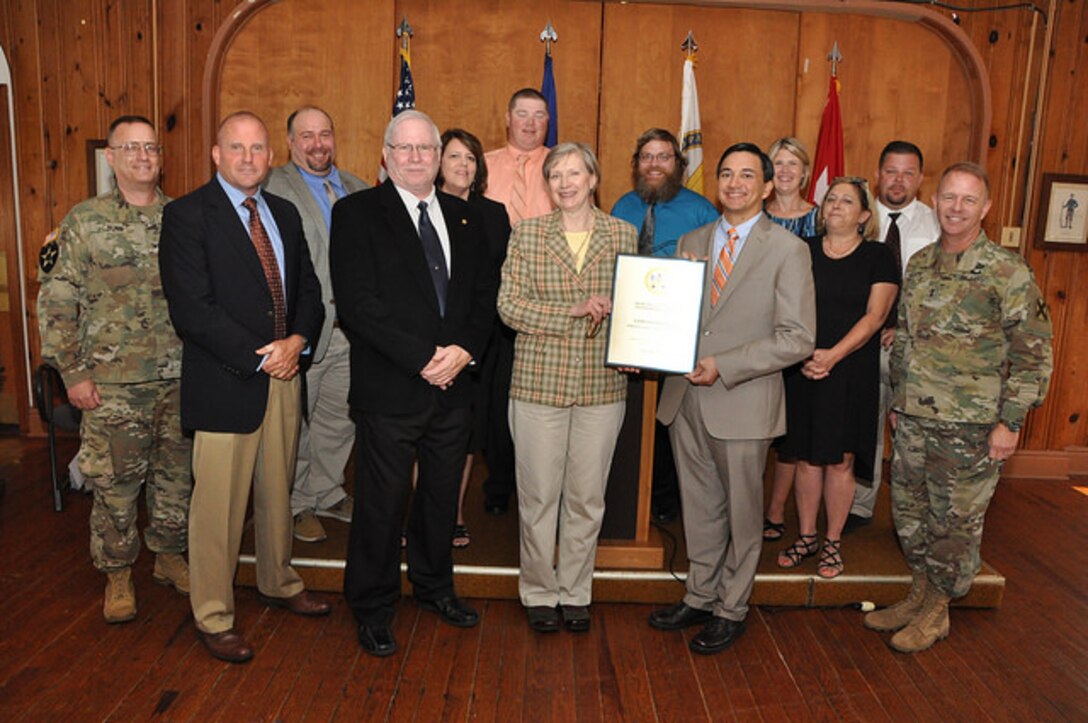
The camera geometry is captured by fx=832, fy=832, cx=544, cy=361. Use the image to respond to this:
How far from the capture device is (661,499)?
3963 mm

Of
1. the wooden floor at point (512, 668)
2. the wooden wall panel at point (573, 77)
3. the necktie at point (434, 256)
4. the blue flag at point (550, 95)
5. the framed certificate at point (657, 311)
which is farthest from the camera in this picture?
the wooden wall panel at point (573, 77)

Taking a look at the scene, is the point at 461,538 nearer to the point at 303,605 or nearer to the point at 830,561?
the point at 303,605

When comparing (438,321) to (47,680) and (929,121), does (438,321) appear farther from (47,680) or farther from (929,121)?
(929,121)

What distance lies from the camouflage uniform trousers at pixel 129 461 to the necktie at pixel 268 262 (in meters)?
0.63

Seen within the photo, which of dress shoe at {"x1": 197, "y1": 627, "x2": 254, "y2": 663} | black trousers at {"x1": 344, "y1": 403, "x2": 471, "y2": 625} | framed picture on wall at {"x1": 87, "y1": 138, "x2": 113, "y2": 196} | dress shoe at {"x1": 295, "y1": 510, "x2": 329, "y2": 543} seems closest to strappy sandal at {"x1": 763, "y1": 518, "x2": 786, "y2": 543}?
black trousers at {"x1": 344, "y1": 403, "x2": 471, "y2": 625}

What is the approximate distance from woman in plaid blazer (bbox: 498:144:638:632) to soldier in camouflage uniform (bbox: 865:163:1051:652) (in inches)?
41.7

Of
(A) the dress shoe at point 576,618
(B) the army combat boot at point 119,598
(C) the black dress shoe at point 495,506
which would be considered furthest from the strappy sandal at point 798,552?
(B) the army combat boot at point 119,598

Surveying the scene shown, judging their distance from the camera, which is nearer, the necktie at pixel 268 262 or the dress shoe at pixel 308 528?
the necktie at pixel 268 262

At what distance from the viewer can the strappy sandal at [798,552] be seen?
135 inches

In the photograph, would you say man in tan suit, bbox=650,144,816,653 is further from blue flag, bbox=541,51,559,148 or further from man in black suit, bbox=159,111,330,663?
blue flag, bbox=541,51,559,148

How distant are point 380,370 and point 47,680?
4.78 ft

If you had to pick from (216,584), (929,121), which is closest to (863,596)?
(216,584)

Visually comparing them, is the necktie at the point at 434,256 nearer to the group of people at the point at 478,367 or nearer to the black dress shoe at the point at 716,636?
the group of people at the point at 478,367

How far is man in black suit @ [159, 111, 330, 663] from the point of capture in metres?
2.69
